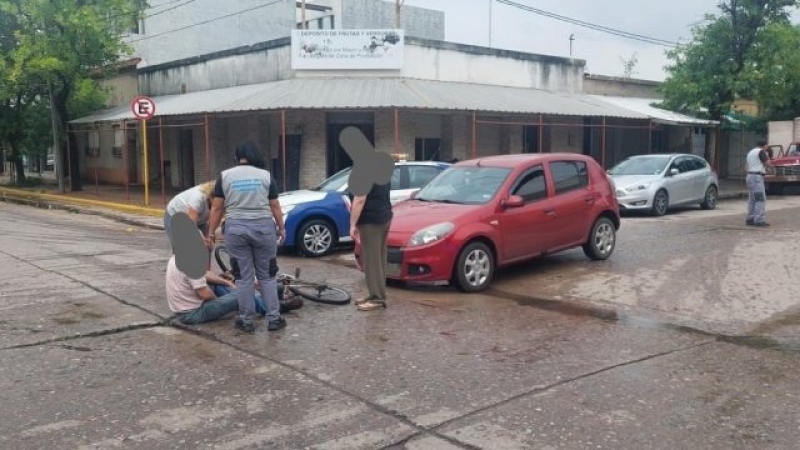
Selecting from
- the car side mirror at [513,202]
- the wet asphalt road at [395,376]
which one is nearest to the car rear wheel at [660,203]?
the wet asphalt road at [395,376]

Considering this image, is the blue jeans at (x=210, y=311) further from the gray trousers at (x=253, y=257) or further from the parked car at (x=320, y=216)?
the parked car at (x=320, y=216)

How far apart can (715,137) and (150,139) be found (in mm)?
21045

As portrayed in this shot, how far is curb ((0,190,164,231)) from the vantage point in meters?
15.8

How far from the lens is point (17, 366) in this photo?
18.2ft

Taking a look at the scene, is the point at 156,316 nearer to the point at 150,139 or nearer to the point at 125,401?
the point at 125,401

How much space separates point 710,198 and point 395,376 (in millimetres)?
15318

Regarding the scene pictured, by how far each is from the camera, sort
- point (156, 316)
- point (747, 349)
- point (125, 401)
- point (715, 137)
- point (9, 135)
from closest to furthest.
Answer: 1. point (125, 401)
2. point (747, 349)
3. point (156, 316)
4. point (9, 135)
5. point (715, 137)

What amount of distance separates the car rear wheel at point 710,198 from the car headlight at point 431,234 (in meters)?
12.4

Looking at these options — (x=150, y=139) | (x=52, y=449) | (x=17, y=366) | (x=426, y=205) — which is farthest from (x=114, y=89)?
(x=52, y=449)

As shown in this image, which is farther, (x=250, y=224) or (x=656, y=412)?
(x=250, y=224)

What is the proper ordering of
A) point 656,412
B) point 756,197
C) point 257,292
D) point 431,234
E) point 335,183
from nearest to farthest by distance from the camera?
point 656,412 → point 257,292 → point 431,234 → point 335,183 → point 756,197

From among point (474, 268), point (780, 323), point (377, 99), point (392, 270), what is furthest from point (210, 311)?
point (377, 99)

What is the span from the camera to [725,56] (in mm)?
24281

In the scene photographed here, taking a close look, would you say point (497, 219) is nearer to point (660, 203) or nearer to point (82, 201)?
point (660, 203)
